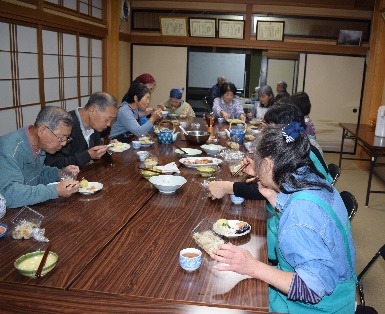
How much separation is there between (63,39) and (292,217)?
4820 millimetres

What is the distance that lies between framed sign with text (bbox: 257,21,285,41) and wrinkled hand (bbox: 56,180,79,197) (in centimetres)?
625

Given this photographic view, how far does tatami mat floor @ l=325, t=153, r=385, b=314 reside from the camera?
2.96m

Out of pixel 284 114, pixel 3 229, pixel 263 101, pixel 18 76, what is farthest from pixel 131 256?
pixel 263 101

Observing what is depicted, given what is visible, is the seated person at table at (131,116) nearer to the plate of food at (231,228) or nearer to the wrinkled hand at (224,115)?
the wrinkled hand at (224,115)

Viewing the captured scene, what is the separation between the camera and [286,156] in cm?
145

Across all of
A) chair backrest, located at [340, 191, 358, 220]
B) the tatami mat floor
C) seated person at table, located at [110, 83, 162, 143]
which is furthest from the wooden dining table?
seated person at table, located at [110, 83, 162, 143]

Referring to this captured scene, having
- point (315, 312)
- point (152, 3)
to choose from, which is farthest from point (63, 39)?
point (315, 312)

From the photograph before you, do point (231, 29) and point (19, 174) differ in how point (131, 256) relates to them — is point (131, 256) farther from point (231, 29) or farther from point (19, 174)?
point (231, 29)

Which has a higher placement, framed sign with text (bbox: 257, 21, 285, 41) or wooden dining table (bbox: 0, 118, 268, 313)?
framed sign with text (bbox: 257, 21, 285, 41)

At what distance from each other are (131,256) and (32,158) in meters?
1.11

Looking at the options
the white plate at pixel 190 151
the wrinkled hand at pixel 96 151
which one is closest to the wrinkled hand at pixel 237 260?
the wrinkled hand at pixel 96 151

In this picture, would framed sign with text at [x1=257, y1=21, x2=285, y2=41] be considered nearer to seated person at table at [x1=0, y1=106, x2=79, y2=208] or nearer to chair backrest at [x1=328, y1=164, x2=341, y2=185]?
chair backrest at [x1=328, y1=164, x2=341, y2=185]

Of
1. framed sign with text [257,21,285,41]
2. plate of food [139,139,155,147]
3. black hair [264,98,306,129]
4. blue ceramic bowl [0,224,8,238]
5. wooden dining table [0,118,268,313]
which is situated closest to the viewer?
wooden dining table [0,118,268,313]

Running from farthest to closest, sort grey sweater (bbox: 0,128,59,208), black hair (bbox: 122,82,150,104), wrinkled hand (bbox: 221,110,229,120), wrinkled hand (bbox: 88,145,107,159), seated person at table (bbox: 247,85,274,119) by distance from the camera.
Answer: seated person at table (bbox: 247,85,274,119) < wrinkled hand (bbox: 221,110,229,120) < black hair (bbox: 122,82,150,104) < wrinkled hand (bbox: 88,145,107,159) < grey sweater (bbox: 0,128,59,208)
